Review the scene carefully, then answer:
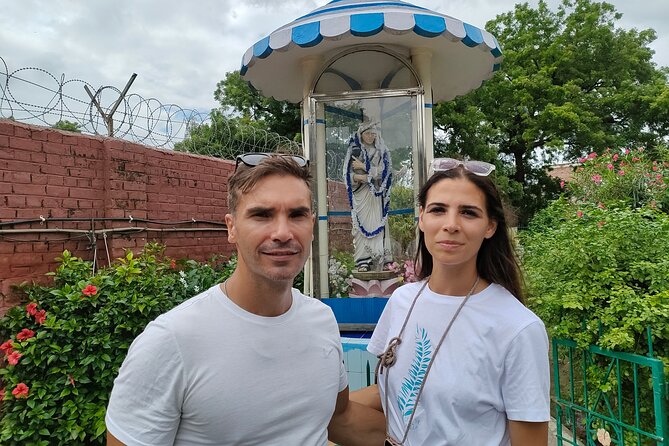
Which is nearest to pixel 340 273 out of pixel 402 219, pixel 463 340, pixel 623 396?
pixel 402 219

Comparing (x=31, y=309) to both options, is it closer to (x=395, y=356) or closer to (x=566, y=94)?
(x=395, y=356)

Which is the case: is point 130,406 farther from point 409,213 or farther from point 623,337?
point 409,213

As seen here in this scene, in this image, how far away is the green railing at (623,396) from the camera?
2146mm

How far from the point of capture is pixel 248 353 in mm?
1218

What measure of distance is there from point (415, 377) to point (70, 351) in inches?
110

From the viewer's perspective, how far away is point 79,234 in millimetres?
3852

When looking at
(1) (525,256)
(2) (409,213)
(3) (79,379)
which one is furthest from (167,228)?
(1) (525,256)

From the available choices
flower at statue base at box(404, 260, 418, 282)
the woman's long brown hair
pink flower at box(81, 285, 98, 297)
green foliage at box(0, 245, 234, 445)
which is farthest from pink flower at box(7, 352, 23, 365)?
flower at statue base at box(404, 260, 418, 282)

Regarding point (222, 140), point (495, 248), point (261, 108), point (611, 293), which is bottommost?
point (611, 293)

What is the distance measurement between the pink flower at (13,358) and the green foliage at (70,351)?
4 cm

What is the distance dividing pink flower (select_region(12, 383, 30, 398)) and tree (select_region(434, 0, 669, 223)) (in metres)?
12.7

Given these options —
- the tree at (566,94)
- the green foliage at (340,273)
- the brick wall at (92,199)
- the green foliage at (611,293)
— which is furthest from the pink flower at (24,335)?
the tree at (566,94)

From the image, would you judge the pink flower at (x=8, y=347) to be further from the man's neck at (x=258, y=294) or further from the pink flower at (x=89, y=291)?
the man's neck at (x=258, y=294)

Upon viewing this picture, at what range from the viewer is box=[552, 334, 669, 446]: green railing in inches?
84.5
